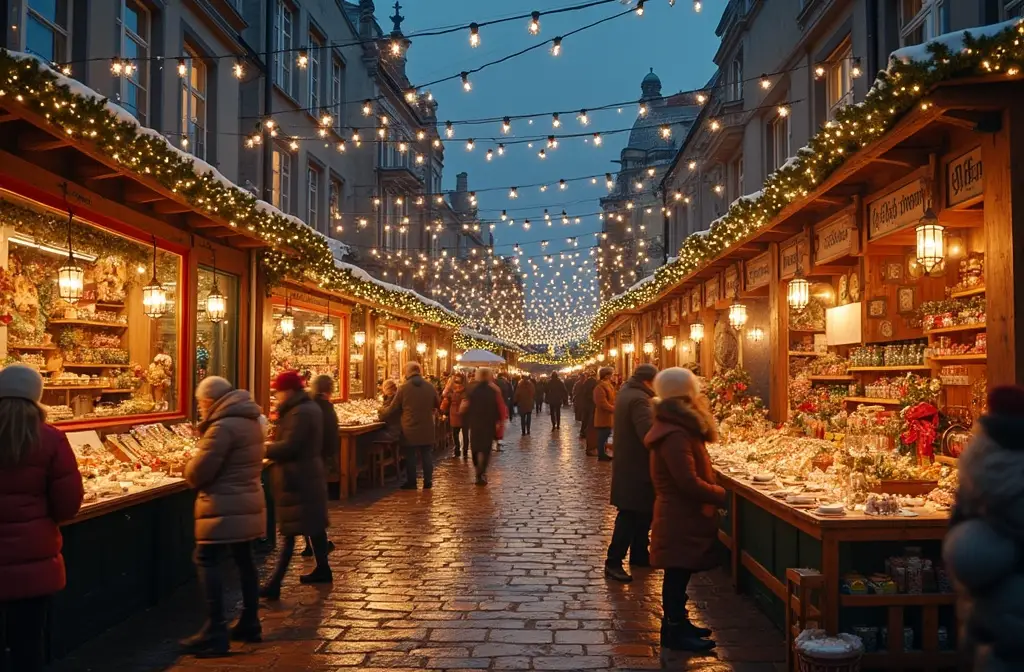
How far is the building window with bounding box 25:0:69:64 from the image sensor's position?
36.9 feet

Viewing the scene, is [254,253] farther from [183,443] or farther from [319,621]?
[319,621]

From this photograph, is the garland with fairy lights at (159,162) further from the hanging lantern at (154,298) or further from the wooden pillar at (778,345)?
the wooden pillar at (778,345)

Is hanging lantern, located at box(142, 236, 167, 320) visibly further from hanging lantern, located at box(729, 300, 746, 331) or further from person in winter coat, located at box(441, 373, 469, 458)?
person in winter coat, located at box(441, 373, 469, 458)

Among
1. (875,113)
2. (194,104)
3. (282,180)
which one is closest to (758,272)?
(875,113)

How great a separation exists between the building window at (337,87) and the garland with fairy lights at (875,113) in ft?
53.9

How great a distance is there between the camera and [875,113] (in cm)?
625

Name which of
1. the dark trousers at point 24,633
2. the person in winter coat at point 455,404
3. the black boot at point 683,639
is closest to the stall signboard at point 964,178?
the black boot at point 683,639

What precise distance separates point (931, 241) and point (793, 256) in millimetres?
4174

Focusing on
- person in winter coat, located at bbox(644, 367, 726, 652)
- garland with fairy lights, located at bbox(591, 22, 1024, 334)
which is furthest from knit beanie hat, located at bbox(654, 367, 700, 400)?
garland with fairy lights, located at bbox(591, 22, 1024, 334)

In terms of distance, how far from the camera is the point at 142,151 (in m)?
7.91

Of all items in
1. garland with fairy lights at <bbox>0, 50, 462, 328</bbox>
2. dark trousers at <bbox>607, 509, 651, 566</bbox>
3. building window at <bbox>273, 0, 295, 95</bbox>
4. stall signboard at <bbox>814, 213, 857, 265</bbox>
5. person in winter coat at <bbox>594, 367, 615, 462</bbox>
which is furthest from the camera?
building window at <bbox>273, 0, 295, 95</bbox>

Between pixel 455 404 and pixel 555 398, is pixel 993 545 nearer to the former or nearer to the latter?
pixel 455 404

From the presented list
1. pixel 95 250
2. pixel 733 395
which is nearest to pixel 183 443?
pixel 95 250

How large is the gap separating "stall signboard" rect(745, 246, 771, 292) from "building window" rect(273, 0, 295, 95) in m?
12.4
